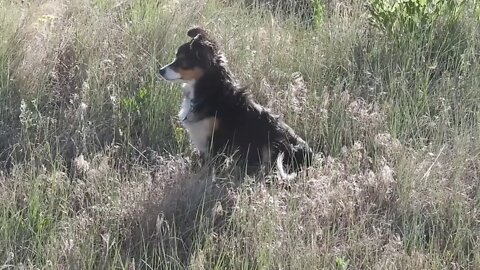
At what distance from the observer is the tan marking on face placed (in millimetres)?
5020

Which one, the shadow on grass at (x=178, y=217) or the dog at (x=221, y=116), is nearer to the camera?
the shadow on grass at (x=178, y=217)

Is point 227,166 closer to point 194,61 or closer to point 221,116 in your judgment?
point 221,116

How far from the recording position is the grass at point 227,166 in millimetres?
4098

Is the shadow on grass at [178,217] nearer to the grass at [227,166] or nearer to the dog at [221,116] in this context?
the grass at [227,166]

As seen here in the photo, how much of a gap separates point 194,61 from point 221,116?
394 millimetres

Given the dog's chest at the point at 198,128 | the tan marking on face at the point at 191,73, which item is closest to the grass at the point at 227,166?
the dog's chest at the point at 198,128

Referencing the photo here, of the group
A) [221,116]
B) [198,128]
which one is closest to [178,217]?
[198,128]

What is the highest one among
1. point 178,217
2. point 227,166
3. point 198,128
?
point 198,128

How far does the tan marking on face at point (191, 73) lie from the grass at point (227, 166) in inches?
16.3

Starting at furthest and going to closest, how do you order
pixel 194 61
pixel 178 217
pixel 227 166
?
pixel 194 61 → pixel 227 166 → pixel 178 217

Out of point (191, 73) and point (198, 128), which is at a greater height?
point (191, 73)

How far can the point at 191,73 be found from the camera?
5023 mm

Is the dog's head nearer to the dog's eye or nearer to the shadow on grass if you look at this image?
the dog's eye

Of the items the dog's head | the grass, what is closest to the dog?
the dog's head
